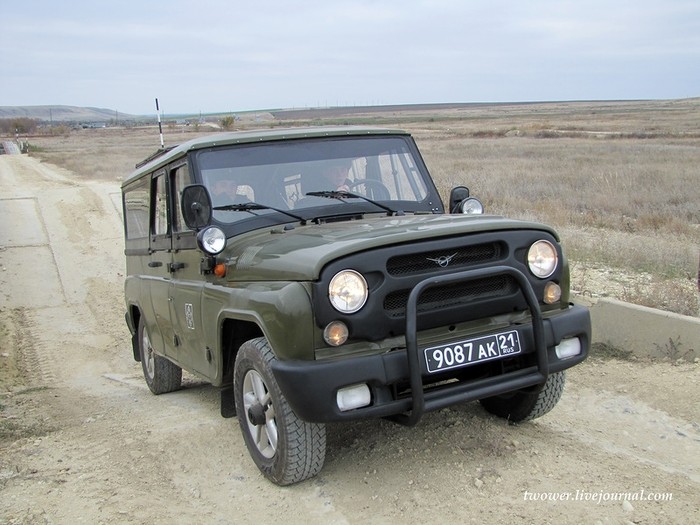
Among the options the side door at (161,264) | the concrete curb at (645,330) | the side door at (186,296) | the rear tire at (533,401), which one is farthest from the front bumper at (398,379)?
the concrete curb at (645,330)

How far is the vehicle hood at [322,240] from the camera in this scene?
3.70 m

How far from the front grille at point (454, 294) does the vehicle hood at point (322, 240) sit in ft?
0.88

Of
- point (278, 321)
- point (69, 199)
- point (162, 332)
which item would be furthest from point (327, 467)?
point (69, 199)

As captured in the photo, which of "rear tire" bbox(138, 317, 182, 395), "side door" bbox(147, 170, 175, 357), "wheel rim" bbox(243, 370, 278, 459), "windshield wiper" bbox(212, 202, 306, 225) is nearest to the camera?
"wheel rim" bbox(243, 370, 278, 459)

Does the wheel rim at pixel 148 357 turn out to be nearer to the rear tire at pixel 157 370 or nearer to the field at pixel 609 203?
the rear tire at pixel 157 370

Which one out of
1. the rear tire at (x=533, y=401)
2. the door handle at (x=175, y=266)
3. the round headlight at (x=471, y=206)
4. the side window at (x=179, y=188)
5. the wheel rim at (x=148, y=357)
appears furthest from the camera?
the wheel rim at (x=148, y=357)

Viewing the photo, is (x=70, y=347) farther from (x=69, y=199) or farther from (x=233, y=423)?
(x=69, y=199)

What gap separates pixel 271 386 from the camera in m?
3.84

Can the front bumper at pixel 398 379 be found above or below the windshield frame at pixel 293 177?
below

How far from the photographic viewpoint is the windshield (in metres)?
4.82

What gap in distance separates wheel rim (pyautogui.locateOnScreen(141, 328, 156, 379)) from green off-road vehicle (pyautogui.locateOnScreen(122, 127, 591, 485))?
4.65 feet

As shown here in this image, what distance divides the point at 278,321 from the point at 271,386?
0.36 m

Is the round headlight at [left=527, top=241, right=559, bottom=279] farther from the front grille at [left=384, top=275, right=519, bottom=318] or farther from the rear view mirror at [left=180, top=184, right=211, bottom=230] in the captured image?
the rear view mirror at [left=180, top=184, right=211, bottom=230]

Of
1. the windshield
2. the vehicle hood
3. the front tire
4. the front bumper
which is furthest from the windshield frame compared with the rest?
the front bumper
